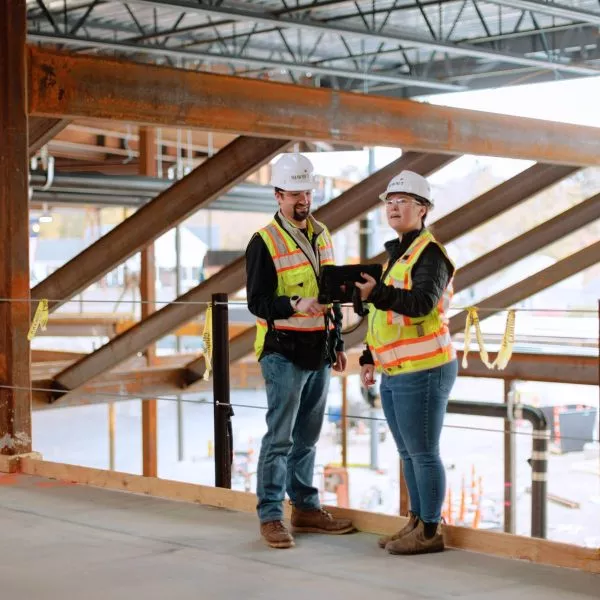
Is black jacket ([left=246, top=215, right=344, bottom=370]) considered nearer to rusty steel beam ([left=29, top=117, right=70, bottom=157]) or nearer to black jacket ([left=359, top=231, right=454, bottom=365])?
black jacket ([left=359, top=231, right=454, bottom=365])

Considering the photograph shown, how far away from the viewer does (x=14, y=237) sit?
639 centimetres

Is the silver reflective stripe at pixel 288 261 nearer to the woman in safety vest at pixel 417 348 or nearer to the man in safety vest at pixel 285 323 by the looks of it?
the man in safety vest at pixel 285 323

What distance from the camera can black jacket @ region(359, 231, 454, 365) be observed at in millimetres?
4047

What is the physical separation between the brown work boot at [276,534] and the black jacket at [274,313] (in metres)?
0.71

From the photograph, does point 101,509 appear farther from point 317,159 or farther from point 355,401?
point 355,401

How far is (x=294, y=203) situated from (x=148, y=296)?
10131 millimetres

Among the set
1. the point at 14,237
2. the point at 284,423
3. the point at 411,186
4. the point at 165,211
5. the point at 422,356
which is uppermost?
the point at 165,211

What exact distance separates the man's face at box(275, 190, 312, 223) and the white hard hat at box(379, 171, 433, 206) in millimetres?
453

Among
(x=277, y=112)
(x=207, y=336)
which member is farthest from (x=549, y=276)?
(x=207, y=336)

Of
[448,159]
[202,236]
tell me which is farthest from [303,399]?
[202,236]

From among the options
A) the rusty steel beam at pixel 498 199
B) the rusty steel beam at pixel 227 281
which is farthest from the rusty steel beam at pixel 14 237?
the rusty steel beam at pixel 498 199

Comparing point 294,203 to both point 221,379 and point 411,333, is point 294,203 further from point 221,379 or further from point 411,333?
point 221,379

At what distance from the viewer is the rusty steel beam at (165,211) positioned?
8539mm

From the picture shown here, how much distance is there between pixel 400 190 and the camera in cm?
422
